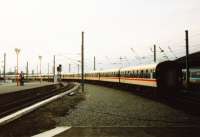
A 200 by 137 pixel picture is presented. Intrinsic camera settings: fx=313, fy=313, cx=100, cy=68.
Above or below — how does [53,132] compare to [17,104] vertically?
above

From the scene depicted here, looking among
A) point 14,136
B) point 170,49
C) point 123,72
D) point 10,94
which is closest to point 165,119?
point 14,136

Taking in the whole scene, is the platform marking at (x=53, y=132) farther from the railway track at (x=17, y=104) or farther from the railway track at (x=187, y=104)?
the railway track at (x=187, y=104)

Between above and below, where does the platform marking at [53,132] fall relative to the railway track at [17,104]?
above

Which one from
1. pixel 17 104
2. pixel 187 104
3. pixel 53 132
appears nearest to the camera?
pixel 53 132

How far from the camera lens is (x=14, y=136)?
8820mm

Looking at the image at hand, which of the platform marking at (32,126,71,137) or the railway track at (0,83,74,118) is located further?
the railway track at (0,83,74,118)

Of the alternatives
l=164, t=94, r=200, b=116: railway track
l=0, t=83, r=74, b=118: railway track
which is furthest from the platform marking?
l=164, t=94, r=200, b=116: railway track

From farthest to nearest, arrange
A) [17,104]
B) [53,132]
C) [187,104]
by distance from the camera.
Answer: [17,104]
[187,104]
[53,132]

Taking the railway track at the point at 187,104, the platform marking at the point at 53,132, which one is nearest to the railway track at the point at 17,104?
the platform marking at the point at 53,132

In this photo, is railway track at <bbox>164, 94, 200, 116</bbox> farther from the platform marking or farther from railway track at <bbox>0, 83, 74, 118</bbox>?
railway track at <bbox>0, 83, 74, 118</bbox>

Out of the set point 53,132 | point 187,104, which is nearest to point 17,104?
point 187,104

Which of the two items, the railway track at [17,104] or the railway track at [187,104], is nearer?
the railway track at [187,104]

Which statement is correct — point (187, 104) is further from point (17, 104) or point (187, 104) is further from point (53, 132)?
point (53, 132)

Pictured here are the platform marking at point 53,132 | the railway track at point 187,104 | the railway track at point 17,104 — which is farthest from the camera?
the railway track at point 17,104
